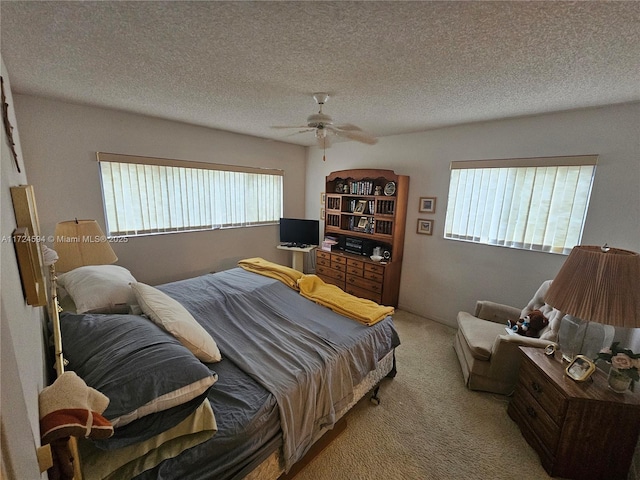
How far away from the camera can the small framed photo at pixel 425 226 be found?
134 inches

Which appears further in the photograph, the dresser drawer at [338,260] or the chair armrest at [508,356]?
the dresser drawer at [338,260]

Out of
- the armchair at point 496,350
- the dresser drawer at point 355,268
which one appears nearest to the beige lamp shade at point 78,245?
the dresser drawer at point 355,268

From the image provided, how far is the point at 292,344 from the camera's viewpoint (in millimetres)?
1754

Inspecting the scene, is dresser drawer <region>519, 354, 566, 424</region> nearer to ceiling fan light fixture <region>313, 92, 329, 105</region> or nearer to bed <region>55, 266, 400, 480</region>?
bed <region>55, 266, 400, 480</region>

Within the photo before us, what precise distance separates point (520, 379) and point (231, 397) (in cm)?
205

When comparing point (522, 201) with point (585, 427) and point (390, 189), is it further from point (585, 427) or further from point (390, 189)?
point (585, 427)

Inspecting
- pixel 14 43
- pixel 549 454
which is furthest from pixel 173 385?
pixel 549 454

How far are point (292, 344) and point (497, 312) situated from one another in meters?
2.21

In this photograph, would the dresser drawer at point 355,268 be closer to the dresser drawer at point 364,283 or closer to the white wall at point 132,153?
the dresser drawer at point 364,283

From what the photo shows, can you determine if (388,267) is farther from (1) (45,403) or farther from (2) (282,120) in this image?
(1) (45,403)

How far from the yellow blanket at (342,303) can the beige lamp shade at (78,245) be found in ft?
5.93

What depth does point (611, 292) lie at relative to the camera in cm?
144

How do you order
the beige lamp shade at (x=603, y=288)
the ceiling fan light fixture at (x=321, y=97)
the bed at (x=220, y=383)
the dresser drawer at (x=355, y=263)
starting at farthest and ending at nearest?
the dresser drawer at (x=355, y=263)
the ceiling fan light fixture at (x=321, y=97)
the beige lamp shade at (x=603, y=288)
the bed at (x=220, y=383)

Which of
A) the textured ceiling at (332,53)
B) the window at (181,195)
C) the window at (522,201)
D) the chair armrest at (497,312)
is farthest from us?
the window at (181,195)
